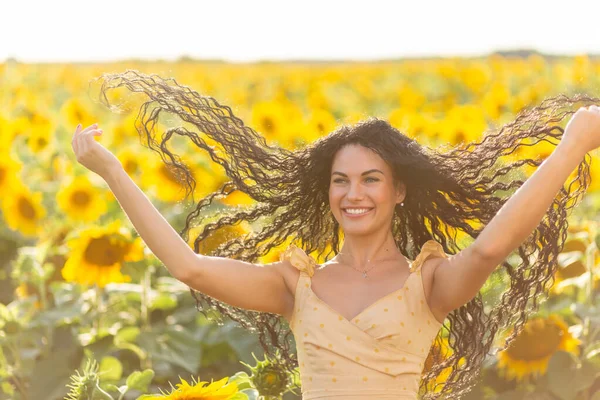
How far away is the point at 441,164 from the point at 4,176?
3.45 metres

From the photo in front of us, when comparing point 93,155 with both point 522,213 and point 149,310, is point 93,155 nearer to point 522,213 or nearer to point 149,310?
point 522,213

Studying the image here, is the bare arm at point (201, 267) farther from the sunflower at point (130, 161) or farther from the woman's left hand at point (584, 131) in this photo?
the sunflower at point (130, 161)

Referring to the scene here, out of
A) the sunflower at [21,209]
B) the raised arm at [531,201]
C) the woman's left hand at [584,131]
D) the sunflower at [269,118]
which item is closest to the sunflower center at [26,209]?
the sunflower at [21,209]

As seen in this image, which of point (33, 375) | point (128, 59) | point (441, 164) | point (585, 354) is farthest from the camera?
point (128, 59)

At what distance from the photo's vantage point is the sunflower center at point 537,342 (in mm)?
3791

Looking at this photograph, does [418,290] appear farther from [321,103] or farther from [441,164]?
[321,103]

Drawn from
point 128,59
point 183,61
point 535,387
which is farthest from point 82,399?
point 183,61

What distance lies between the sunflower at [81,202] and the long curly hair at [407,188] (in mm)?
2520

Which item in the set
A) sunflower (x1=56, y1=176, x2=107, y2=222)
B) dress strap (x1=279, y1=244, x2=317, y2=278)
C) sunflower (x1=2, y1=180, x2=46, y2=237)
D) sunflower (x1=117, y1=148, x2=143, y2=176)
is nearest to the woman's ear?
dress strap (x1=279, y1=244, x2=317, y2=278)

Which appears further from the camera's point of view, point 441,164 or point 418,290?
point 441,164

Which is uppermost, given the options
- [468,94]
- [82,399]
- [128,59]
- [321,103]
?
[128,59]

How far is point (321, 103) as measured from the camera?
9117 mm

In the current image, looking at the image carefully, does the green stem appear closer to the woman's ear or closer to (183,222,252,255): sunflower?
(183,222,252,255): sunflower

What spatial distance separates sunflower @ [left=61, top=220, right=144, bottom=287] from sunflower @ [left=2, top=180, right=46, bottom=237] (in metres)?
1.59
